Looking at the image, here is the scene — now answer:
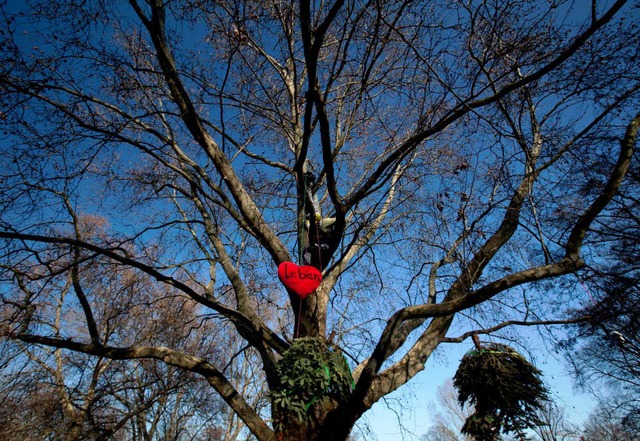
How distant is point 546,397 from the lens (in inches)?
135

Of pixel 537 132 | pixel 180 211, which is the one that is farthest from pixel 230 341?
pixel 537 132

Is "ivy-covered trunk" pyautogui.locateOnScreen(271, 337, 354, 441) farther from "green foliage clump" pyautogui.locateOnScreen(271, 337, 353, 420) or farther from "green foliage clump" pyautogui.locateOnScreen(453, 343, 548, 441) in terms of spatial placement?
"green foliage clump" pyautogui.locateOnScreen(453, 343, 548, 441)

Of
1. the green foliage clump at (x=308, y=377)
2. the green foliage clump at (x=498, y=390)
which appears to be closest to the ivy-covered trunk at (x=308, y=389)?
the green foliage clump at (x=308, y=377)

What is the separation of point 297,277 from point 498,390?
7.06 feet

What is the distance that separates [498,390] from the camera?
333cm

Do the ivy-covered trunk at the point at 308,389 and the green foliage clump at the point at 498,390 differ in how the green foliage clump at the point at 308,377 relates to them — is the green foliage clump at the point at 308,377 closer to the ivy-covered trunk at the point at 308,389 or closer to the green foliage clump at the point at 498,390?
the ivy-covered trunk at the point at 308,389

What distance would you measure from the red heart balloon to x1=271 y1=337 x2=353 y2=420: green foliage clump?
563mm

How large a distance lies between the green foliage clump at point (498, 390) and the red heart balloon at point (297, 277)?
1.78m

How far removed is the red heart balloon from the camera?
3.28m

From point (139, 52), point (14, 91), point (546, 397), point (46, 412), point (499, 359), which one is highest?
point (139, 52)

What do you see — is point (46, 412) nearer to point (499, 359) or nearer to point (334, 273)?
point (334, 273)

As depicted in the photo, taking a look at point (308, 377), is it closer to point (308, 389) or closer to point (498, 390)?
point (308, 389)

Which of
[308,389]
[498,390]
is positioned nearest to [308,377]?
[308,389]

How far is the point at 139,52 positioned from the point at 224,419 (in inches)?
522
